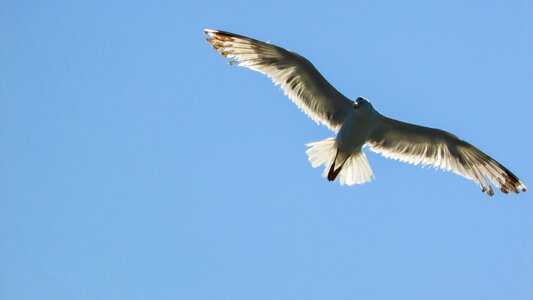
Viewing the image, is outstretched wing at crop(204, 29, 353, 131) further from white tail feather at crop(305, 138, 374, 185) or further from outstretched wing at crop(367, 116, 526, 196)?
outstretched wing at crop(367, 116, 526, 196)

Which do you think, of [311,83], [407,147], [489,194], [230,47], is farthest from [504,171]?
[230,47]

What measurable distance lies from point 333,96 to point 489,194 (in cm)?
306

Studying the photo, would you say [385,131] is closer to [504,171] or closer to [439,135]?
[439,135]

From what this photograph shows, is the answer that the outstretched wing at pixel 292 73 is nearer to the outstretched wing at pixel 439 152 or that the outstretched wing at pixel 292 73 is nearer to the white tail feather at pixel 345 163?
the white tail feather at pixel 345 163

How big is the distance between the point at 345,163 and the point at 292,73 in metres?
1.71

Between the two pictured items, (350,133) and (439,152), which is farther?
(439,152)

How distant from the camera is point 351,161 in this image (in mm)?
14781

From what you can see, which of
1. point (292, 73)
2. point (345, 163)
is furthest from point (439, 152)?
point (292, 73)

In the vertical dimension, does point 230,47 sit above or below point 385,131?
above

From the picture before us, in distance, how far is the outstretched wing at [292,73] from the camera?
13.8m

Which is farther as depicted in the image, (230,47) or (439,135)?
(439,135)

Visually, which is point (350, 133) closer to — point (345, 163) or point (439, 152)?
point (345, 163)

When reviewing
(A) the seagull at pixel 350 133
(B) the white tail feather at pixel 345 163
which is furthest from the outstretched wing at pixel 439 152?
(B) the white tail feather at pixel 345 163

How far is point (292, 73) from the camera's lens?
1434 centimetres
